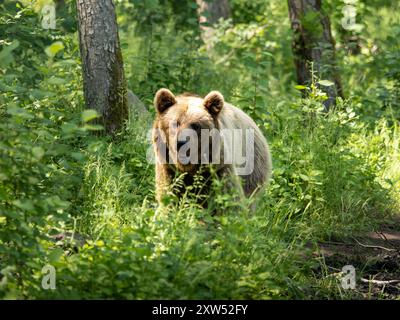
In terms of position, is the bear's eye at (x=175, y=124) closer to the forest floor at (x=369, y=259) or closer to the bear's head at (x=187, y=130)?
the bear's head at (x=187, y=130)

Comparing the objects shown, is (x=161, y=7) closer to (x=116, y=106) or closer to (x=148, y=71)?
(x=148, y=71)

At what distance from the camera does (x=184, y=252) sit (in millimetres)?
4828

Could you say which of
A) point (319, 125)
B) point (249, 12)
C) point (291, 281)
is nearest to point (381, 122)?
point (319, 125)

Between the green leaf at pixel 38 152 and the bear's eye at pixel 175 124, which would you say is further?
the bear's eye at pixel 175 124

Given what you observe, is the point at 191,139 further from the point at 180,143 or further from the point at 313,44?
the point at 313,44

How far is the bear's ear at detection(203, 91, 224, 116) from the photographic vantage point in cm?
632

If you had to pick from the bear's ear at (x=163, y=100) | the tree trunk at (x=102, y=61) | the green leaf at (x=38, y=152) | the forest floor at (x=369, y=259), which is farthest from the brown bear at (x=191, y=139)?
the green leaf at (x=38, y=152)

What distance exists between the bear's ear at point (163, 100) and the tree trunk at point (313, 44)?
325cm

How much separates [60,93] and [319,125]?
2717 millimetres

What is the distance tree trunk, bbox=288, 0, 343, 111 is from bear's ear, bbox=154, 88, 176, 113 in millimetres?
3252

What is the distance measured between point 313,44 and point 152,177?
3.40 meters

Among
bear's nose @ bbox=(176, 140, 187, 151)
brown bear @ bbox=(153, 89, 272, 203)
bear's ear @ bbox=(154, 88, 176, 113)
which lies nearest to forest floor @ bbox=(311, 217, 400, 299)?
brown bear @ bbox=(153, 89, 272, 203)

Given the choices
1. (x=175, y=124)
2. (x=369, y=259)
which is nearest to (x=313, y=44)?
(x=175, y=124)

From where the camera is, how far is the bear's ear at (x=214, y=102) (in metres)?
6.32
